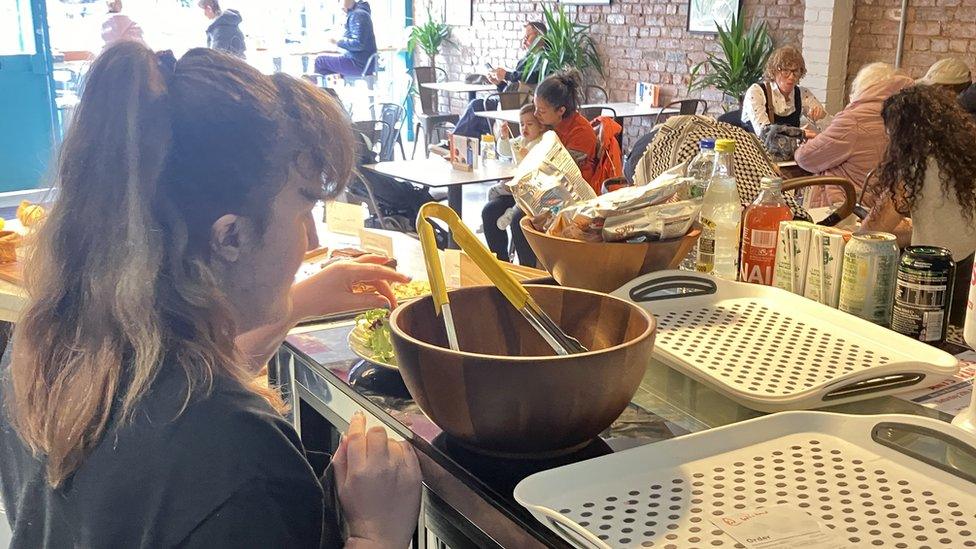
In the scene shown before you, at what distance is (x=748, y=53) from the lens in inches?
282

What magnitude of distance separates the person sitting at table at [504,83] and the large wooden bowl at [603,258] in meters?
6.02

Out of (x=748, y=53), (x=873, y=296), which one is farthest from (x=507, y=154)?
(x=873, y=296)

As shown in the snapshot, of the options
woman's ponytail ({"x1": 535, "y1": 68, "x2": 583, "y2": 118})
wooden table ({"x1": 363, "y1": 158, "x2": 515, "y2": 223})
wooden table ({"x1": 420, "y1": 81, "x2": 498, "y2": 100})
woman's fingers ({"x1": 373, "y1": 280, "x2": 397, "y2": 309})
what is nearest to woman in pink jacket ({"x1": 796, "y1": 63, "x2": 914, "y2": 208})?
woman's ponytail ({"x1": 535, "y1": 68, "x2": 583, "y2": 118})

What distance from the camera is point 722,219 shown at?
1.67 meters

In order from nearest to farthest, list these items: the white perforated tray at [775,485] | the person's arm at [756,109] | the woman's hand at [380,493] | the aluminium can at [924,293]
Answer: the white perforated tray at [775,485] < the woman's hand at [380,493] < the aluminium can at [924,293] < the person's arm at [756,109]

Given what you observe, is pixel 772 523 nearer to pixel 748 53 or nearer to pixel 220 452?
pixel 220 452

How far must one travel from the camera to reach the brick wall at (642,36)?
7191 millimetres

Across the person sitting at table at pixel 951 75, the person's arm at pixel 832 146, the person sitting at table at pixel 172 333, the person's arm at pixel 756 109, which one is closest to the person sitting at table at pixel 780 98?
the person's arm at pixel 756 109

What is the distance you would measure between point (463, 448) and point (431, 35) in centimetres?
993

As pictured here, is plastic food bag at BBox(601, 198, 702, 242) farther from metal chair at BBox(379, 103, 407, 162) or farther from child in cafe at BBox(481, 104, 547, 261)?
metal chair at BBox(379, 103, 407, 162)

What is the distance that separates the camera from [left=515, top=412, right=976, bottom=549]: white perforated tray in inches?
33.6

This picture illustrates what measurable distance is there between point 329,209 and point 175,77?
1823 millimetres

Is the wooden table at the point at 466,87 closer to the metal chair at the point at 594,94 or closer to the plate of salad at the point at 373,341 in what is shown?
the metal chair at the point at 594,94

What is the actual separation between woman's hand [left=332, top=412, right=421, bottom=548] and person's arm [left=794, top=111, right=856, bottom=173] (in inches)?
159
